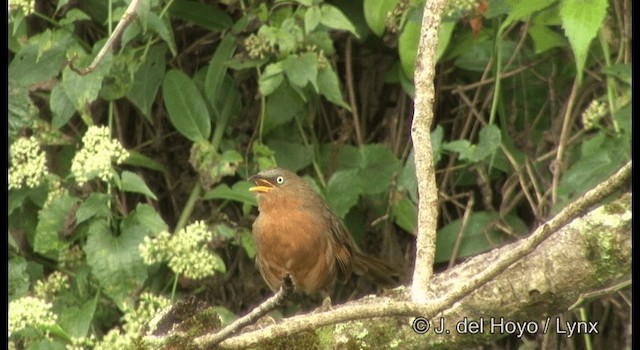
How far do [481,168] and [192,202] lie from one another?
4.07 ft

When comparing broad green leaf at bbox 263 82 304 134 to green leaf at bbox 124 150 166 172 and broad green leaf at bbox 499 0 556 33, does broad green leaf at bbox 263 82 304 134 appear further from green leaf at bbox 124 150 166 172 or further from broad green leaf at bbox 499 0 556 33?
broad green leaf at bbox 499 0 556 33

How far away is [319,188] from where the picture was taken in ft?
16.7

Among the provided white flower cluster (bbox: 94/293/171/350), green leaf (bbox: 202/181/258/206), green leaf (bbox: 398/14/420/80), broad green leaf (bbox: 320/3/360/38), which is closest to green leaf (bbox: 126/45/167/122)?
green leaf (bbox: 202/181/258/206)

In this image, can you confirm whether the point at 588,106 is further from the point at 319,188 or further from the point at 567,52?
the point at 319,188

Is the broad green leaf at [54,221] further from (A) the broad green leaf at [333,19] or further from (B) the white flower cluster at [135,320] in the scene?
(A) the broad green leaf at [333,19]

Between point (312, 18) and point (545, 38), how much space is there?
100 cm

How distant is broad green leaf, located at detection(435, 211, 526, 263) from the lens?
4.91 meters

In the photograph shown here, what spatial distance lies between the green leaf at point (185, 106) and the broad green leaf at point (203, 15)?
0.25 metres

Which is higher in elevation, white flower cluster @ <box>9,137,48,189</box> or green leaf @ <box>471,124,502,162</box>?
green leaf @ <box>471,124,502,162</box>

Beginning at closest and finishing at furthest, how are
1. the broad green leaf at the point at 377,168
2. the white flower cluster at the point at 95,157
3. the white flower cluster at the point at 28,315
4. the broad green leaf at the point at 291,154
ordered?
the white flower cluster at the point at 28,315 → the white flower cluster at the point at 95,157 → the broad green leaf at the point at 377,168 → the broad green leaf at the point at 291,154

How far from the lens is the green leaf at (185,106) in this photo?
496 cm

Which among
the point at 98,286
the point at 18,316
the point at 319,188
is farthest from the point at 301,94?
the point at 18,316

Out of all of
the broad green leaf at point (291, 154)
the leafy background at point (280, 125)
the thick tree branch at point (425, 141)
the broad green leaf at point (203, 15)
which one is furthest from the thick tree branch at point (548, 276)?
the broad green leaf at point (203, 15)

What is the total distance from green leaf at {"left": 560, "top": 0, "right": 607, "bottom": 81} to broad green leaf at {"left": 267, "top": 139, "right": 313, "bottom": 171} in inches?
64.0
